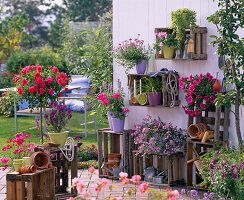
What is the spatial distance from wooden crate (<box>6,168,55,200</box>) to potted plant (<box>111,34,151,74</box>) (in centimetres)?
161

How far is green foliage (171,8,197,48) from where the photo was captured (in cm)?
479

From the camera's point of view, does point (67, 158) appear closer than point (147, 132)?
Yes

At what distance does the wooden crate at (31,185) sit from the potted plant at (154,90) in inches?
56.2

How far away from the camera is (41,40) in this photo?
97.4ft

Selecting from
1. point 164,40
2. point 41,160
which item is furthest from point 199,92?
point 41,160

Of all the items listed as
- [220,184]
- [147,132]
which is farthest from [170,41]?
[220,184]

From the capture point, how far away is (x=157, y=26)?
5.31 meters

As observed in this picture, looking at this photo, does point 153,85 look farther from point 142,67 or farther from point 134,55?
point 134,55

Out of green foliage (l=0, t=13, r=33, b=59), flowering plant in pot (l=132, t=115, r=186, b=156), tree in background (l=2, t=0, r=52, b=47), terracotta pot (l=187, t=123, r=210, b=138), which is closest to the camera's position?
terracotta pot (l=187, t=123, r=210, b=138)

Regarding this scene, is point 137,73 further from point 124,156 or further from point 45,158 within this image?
point 45,158

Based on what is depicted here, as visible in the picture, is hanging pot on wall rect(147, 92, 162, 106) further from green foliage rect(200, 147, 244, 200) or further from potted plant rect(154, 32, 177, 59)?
green foliage rect(200, 147, 244, 200)

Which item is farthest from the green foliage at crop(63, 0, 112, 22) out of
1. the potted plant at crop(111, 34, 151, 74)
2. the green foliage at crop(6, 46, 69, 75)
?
the potted plant at crop(111, 34, 151, 74)

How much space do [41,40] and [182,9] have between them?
25.6 meters

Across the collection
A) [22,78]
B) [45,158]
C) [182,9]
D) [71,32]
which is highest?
[71,32]
